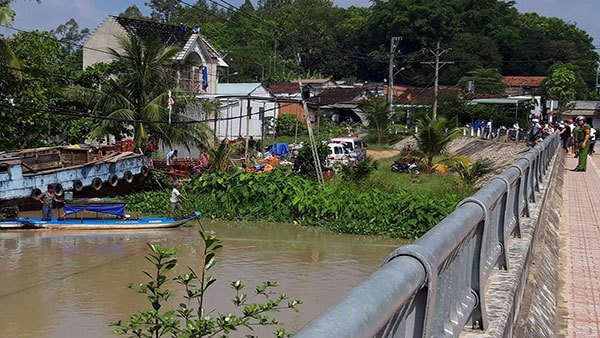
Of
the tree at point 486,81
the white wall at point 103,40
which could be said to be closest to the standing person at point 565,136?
the white wall at point 103,40

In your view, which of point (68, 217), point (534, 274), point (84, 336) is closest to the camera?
point (534, 274)

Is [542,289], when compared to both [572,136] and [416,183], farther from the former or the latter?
[572,136]

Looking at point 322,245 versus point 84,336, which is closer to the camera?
point 84,336

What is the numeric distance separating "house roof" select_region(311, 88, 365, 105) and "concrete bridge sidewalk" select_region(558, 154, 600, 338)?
161ft

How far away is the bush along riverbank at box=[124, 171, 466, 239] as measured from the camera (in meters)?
21.7

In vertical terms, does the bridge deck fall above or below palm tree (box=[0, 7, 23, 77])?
below

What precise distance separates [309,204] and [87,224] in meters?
6.81

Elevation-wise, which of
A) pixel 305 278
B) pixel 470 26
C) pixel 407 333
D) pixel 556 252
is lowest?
pixel 305 278

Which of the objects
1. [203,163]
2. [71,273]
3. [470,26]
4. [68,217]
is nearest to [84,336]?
[71,273]

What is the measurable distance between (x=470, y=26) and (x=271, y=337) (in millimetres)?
80639

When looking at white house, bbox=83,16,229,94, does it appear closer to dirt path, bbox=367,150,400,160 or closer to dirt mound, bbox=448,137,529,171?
dirt path, bbox=367,150,400,160

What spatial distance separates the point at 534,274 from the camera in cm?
704

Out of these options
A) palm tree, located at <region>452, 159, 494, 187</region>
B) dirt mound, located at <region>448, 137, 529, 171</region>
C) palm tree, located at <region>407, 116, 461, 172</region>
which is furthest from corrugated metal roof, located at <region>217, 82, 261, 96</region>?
palm tree, located at <region>452, 159, 494, 187</region>

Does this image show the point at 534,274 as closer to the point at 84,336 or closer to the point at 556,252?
the point at 556,252
